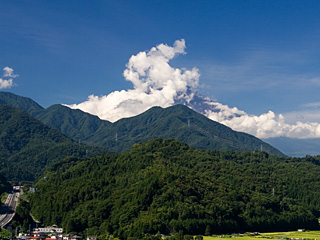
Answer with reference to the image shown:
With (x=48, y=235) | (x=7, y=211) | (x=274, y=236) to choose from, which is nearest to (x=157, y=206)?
(x=48, y=235)

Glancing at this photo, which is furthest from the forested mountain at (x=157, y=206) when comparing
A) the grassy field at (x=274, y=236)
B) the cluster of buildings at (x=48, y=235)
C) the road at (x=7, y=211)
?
the road at (x=7, y=211)

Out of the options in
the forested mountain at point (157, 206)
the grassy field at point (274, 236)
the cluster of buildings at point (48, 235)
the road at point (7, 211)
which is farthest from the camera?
the road at point (7, 211)

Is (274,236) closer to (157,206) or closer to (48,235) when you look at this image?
(157,206)

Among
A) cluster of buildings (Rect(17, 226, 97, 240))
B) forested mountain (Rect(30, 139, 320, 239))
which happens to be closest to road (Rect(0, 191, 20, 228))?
forested mountain (Rect(30, 139, 320, 239))

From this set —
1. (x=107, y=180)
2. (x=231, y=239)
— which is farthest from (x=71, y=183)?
(x=231, y=239)

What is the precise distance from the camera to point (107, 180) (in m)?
182

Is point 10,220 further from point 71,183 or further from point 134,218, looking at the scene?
point 134,218

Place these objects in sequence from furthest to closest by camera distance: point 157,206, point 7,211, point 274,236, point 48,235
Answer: point 7,211 → point 157,206 → point 274,236 → point 48,235

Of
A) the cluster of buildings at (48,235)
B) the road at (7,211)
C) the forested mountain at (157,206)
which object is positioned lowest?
the cluster of buildings at (48,235)

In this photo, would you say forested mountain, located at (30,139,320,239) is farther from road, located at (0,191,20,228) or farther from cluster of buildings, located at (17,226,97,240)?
road, located at (0,191,20,228)

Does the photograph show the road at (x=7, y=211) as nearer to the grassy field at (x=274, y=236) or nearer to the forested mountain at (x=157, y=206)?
the forested mountain at (x=157, y=206)

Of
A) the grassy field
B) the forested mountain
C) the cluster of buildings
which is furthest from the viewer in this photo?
the forested mountain

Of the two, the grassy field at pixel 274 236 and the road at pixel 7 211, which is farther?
the road at pixel 7 211

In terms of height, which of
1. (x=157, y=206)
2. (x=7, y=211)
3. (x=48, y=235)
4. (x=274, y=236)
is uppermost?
(x=157, y=206)
